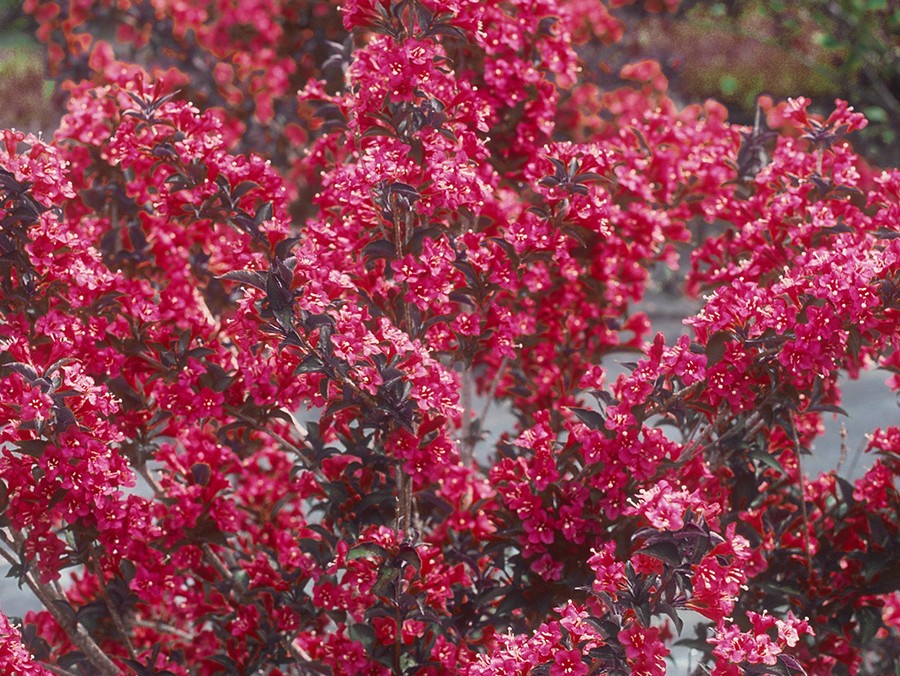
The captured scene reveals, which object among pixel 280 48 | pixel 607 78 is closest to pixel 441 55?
pixel 280 48

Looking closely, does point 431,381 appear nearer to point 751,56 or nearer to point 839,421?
point 839,421

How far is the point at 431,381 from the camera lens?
1734 mm

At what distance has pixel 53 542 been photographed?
6.16 feet

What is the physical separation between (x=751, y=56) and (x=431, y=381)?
8003 mm

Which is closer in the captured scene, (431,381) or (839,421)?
(431,381)

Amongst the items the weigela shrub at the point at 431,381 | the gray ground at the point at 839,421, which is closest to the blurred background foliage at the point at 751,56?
the gray ground at the point at 839,421

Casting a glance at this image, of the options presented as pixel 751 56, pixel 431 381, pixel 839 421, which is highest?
pixel 751 56

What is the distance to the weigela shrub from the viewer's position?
165 centimetres

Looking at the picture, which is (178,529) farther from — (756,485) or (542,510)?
(756,485)

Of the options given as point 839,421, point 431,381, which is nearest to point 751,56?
point 839,421

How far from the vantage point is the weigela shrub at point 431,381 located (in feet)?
5.40

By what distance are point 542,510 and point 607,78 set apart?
5.15 metres

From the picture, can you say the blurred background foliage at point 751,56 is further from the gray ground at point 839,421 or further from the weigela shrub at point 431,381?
the weigela shrub at point 431,381

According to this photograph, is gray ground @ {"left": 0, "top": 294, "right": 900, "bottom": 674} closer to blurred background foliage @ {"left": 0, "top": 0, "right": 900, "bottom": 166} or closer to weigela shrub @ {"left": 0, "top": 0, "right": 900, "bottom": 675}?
weigela shrub @ {"left": 0, "top": 0, "right": 900, "bottom": 675}
